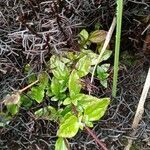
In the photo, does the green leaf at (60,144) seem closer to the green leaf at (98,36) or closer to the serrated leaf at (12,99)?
the serrated leaf at (12,99)

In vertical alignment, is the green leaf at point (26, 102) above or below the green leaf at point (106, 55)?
below

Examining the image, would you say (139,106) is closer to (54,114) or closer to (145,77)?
(145,77)

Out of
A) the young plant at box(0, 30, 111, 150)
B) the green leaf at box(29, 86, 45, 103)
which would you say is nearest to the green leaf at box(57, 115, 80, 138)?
the young plant at box(0, 30, 111, 150)

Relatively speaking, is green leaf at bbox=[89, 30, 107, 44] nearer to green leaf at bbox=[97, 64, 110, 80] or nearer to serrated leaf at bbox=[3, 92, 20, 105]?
green leaf at bbox=[97, 64, 110, 80]

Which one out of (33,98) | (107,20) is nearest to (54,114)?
(33,98)

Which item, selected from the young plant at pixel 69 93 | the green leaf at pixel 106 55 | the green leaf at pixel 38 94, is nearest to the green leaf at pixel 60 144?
the young plant at pixel 69 93

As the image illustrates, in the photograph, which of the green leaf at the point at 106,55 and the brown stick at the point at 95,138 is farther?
the green leaf at the point at 106,55

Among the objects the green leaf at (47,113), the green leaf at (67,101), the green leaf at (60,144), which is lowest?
the green leaf at (60,144)
